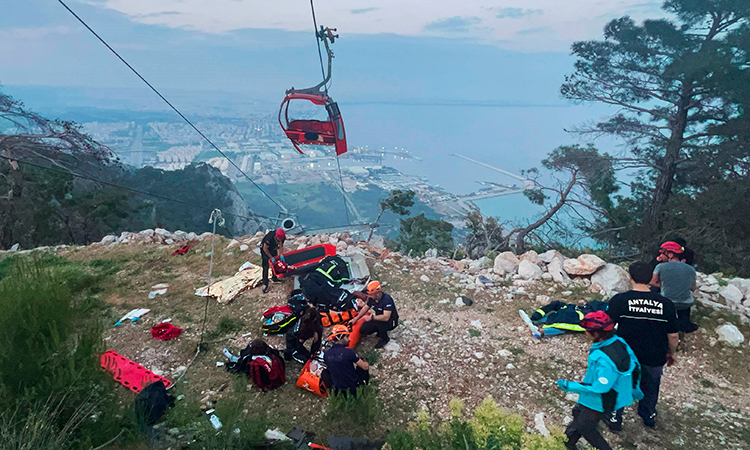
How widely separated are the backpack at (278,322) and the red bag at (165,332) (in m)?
1.34

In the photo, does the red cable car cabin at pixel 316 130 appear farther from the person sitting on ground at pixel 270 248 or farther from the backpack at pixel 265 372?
the backpack at pixel 265 372

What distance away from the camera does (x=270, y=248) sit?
7652 millimetres

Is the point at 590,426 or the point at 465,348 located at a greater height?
the point at 590,426

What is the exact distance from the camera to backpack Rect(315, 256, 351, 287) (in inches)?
297

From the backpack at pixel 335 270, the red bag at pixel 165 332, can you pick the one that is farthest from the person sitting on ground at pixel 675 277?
the red bag at pixel 165 332

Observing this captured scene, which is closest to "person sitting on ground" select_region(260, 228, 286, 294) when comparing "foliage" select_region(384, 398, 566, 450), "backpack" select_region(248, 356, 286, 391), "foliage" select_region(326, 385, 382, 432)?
"backpack" select_region(248, 356, 286, 391)

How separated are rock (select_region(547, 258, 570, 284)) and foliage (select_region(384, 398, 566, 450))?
5.63m

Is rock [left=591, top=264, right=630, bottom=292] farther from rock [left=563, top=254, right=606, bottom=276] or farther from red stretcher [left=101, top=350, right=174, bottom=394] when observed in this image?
red stretcher [left=101, top=350, right=174, bottom=394]

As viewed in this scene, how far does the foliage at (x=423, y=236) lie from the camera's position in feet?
46.2

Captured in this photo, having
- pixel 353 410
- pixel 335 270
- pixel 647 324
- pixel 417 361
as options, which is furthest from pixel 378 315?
pixel 647 324

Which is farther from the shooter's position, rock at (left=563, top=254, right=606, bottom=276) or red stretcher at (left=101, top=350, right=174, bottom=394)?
rock at (left=563, top=254, right=606, bottom=276)

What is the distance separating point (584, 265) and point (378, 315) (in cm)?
437

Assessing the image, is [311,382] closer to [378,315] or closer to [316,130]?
[378,315]

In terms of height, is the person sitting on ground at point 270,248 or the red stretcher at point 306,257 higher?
the person sitting on ground at point 270,248
